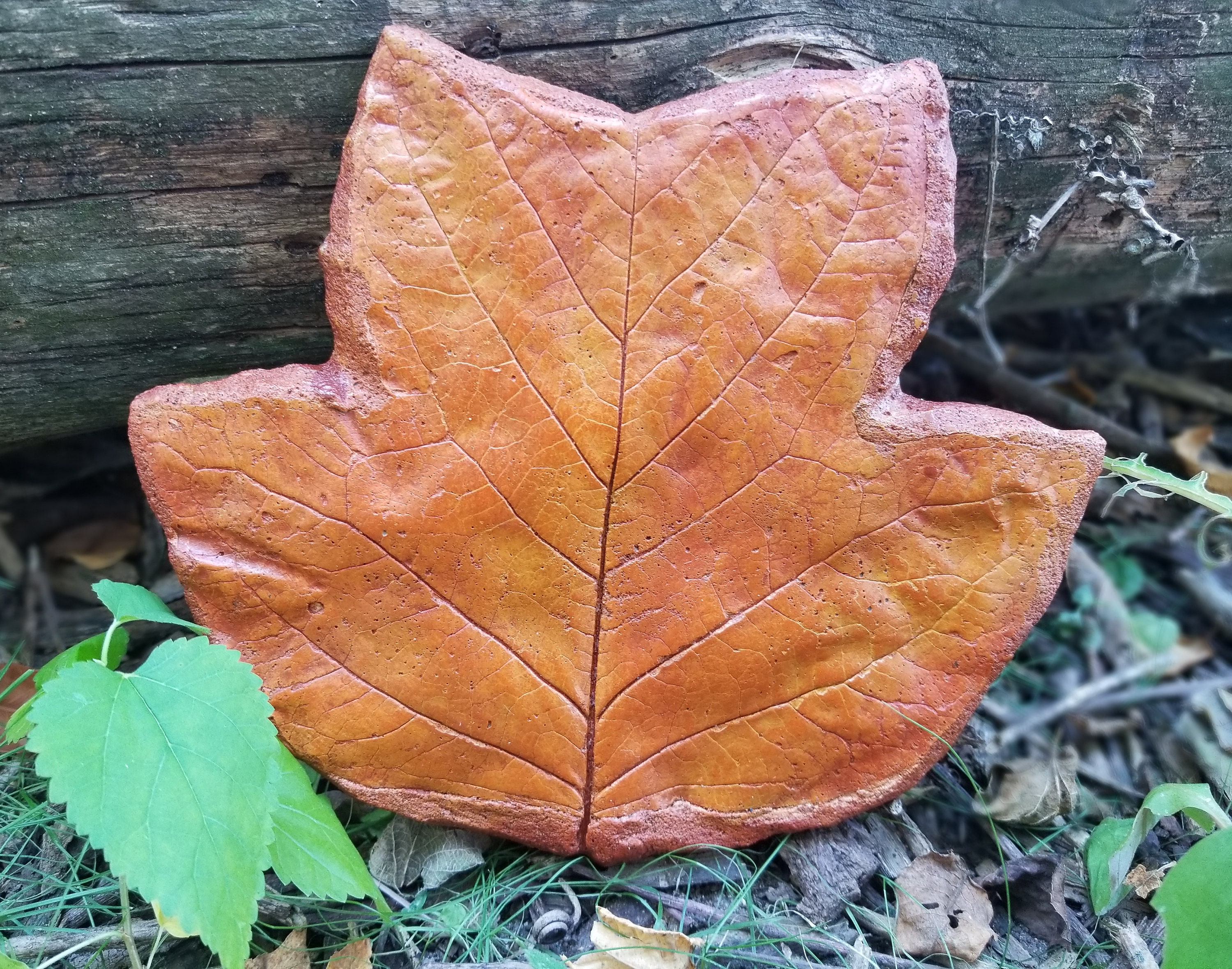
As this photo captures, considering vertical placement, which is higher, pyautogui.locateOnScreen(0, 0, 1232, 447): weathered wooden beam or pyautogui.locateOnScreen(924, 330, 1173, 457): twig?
pyautogui.locateOnScreen(0, 0, 1232, 447): weathered wooden beam

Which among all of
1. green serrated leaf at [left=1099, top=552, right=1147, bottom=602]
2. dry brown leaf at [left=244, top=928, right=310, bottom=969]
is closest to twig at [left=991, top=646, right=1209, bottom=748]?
green serrated leaf at [left=1099, top=552, right=1147, bottom=602]

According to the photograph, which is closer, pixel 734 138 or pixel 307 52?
pixel 734 138

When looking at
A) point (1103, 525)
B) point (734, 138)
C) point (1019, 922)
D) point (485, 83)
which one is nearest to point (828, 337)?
point (734, 138)

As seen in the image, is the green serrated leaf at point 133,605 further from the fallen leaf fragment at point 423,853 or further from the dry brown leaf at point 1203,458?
the dry brown leaf at point 1203,458

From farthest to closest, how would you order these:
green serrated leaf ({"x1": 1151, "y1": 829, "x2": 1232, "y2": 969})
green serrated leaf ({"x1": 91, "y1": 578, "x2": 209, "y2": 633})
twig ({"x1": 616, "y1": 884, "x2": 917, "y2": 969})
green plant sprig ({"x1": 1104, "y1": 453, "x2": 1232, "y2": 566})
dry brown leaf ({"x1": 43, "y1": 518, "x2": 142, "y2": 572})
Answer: dry brown leaf ({"x1": 43, "y1": 518, "x2": 142, "y2": 572}), green plant sprig ({"x1": 1104, "y1": 453, "x2": 1232, "y2": 566}), twig ({"x1": 616, "y1": 884, "x2": 917, "y2": 969}), green serrated leaf ({"x1": 91, "y1": 578, "x2": 209, "y2": 633}), green serrated leaf ({"x1": 1151, "y1": 829, "x2": 1232, "y2": 969})

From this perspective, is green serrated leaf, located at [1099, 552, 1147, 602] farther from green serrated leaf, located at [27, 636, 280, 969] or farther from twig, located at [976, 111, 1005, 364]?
green serrated leaf, located at [27, 636, 280, 969]

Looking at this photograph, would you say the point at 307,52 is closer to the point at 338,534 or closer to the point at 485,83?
the point at 485,83

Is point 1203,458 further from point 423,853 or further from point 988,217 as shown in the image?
point 423,853
